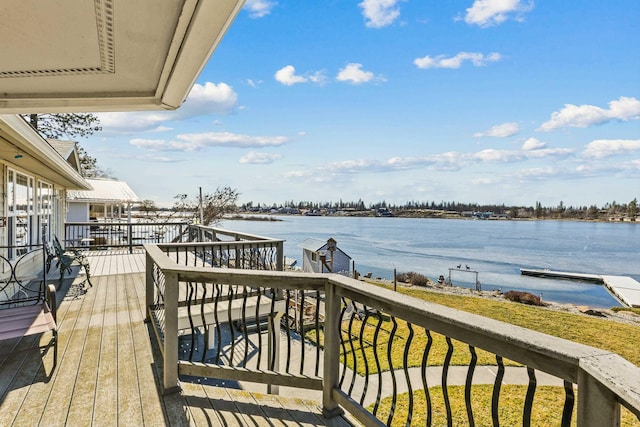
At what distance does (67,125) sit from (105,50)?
71.1ft

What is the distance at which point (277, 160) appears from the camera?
36844 mm

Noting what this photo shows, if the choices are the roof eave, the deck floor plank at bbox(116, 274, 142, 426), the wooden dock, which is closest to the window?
the roof eave

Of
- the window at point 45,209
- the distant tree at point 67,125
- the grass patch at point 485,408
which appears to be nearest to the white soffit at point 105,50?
the grass patch at point 485,408

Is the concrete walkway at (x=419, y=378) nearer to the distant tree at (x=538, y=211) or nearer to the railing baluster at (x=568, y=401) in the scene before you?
the railing baluster at (x=568, y=401)

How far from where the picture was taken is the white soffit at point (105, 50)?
148 cm

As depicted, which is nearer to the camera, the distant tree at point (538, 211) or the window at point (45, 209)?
the window at point (45, 209)

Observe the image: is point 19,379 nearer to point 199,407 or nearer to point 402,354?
point 199,407

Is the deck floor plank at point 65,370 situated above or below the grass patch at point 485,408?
above

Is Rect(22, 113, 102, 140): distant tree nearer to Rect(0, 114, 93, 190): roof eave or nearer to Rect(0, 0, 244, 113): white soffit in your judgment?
Rect(0, 114, 93, 190): roof eave

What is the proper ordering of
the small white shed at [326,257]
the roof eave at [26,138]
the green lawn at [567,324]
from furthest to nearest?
the small white shed at [326,257], the green lawn at [567,324], the roof eave at [26,138]

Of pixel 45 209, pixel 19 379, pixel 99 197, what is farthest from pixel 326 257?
pixel 19 379

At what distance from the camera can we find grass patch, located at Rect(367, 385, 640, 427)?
23.8ft

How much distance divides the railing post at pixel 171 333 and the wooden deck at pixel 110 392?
13cm

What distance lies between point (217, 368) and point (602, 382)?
2604 mm
